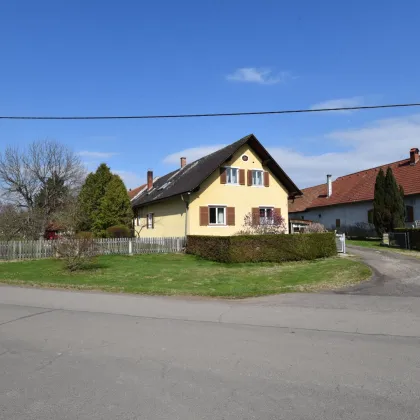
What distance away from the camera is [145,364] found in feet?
16.2

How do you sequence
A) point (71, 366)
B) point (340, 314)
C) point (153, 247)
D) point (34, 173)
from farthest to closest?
1. point (34, 173)
2. point (153, 247)
3. point (340, 314)
4. point (71, 366)

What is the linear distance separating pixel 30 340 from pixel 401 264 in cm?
1380

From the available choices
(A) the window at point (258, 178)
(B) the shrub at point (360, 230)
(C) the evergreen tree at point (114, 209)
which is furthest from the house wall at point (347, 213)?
(C) the evergreen tree at point (114, 209)

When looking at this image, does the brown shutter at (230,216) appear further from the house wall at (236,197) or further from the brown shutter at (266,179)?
the brown shutter at (266,179)

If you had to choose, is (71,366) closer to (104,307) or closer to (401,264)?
(104,307)

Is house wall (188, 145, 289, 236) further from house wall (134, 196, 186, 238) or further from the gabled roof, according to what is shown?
house wall (134, 196, 186, 238)

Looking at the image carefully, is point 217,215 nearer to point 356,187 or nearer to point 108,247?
point 108,247

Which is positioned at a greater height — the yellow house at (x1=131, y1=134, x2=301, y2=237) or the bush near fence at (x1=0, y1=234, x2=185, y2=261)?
the yellow house at (x1=131, y1=134, x2=301, y2=237)

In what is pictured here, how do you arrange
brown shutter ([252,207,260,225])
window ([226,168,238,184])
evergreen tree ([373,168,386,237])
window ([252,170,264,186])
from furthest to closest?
1. evergreen tree ([373,168,386,237])
2. window ([252,170,264,186])
3. window ([226,168,238,184])
4. brown shutter ([252,207,260,225])

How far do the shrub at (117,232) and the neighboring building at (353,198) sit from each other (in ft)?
44.3

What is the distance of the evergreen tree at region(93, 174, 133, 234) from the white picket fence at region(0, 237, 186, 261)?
8.14 m

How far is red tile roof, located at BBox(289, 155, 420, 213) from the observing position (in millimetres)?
32606

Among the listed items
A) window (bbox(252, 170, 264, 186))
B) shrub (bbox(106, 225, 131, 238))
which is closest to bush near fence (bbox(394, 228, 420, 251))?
window (bbox(252, 170, 264, 186))

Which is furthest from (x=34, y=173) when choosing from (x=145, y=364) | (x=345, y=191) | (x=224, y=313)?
(x=145, y=364)
